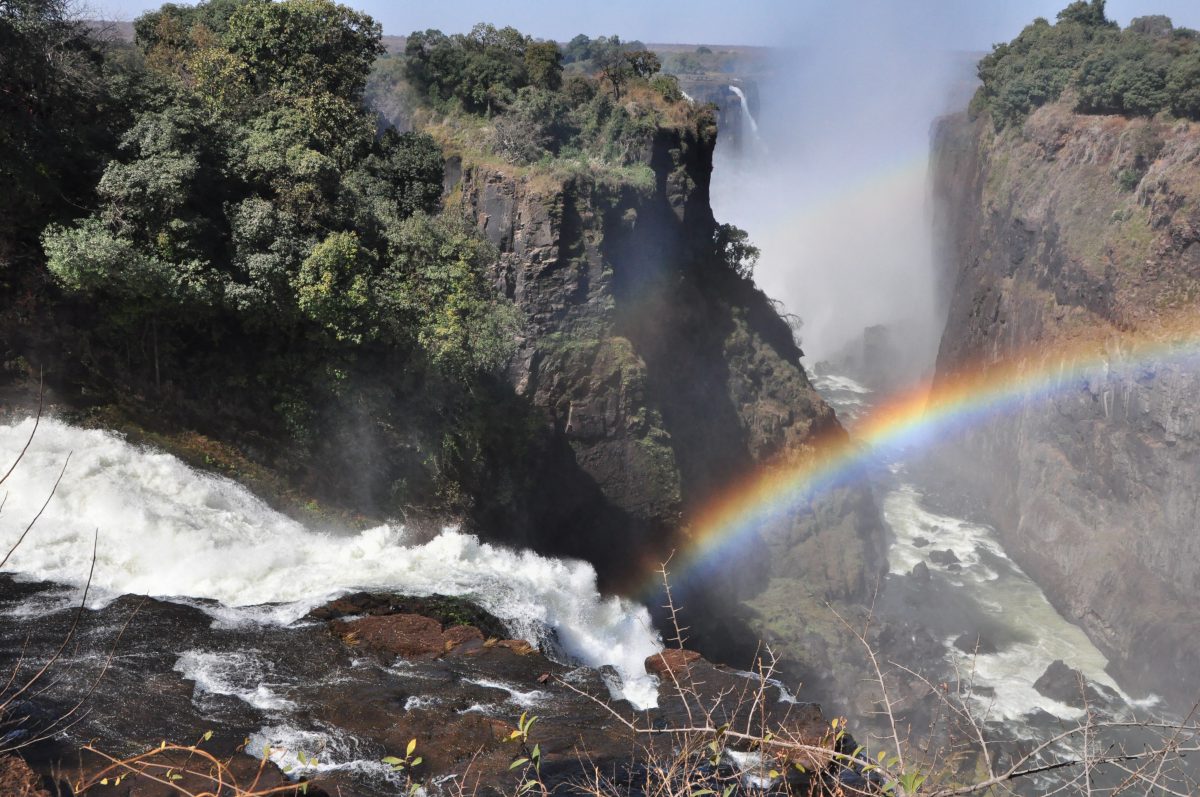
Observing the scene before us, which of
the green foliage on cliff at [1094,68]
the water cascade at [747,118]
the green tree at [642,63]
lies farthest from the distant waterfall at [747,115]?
the green tree at [642,63]

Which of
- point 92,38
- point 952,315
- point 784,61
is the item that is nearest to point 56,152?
point 92,38

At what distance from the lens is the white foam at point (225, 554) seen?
15.0 m

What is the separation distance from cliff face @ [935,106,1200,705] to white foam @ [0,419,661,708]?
979 inches

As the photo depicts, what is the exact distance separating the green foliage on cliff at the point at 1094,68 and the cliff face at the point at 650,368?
21.8 metres

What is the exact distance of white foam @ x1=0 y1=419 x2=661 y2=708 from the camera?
49.2 ft

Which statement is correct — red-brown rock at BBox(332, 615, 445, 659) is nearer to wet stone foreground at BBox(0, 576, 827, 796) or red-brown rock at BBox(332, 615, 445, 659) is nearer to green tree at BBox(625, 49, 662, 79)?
wet stone foreground at BBox(0, 576, 827, 796)

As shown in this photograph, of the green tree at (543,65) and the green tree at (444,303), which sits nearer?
the green tree at (444,303)

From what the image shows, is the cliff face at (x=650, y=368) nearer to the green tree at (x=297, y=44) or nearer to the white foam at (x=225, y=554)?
the green tree at (x=297, y=44)

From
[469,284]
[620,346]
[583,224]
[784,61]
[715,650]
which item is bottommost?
[715,650]

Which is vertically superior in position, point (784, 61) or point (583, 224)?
point (784, 61)

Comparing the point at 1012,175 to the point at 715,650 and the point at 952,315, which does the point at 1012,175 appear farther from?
the point at 715,650

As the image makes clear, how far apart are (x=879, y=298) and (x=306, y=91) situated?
5940cm

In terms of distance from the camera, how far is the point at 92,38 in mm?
22875

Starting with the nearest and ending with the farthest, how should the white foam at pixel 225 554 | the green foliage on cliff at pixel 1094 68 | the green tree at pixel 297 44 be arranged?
1. the white foam at pixel 225 554
2. the green tree at pixel 297 44
3. the green foliage on cliff at pixel 1094 68
